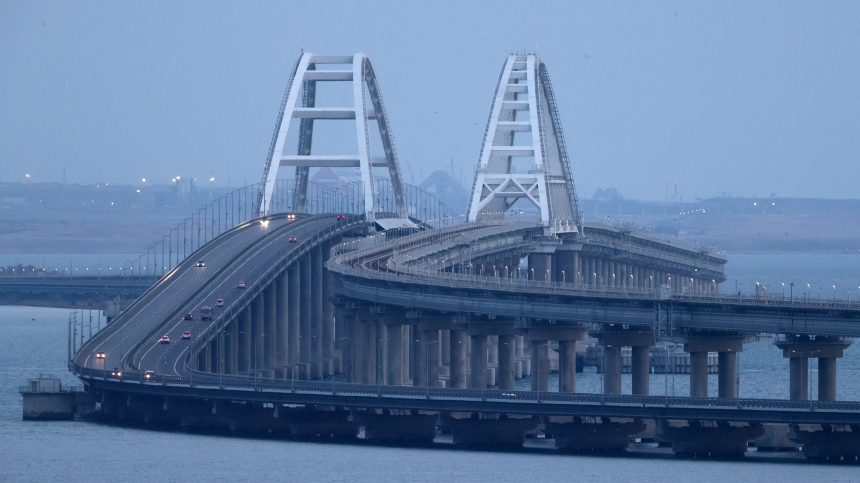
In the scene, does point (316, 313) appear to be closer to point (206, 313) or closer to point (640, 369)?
point (206, 313)

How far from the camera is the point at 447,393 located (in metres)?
97.8

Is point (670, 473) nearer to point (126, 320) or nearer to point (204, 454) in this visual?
point (204, 454)

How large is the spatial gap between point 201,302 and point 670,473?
178ft

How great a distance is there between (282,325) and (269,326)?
1.42m

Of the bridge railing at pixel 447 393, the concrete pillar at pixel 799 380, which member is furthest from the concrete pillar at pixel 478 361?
the concrete pillar at pixel 799 380

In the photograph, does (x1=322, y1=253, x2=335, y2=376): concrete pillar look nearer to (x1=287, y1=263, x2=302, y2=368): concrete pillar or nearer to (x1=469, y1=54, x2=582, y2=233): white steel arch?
(x1=287, y1=263, x2=302, y2=368): concrete pillar

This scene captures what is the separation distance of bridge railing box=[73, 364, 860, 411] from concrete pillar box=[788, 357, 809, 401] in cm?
662

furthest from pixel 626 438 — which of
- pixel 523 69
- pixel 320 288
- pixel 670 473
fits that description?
pixel 523 69

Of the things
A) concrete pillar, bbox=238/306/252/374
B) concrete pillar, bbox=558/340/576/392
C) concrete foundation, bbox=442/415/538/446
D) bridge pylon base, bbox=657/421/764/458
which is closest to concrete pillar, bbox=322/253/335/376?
concrete pillar, bbox=238/306/252/374

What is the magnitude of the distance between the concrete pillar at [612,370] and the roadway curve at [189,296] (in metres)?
27.0

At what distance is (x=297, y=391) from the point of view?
10125 cm

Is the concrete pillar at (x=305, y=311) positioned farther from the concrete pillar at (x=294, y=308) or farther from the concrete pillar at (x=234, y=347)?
the concrete pillar at (x=234, y=347)

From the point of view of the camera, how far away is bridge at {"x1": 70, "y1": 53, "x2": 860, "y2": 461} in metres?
94.7

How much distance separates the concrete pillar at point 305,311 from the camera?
491 feet
